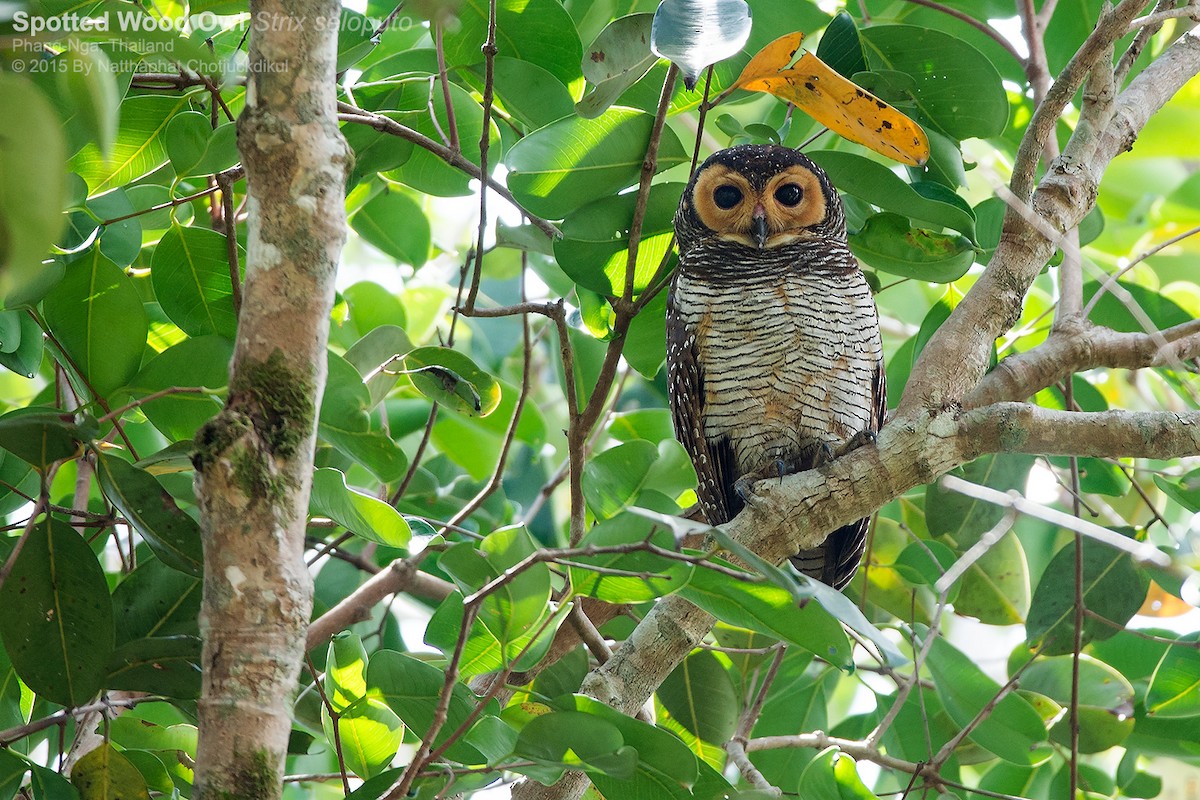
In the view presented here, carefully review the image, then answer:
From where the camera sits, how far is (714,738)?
219cm

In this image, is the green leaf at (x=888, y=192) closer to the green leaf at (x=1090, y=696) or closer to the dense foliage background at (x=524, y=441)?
the dense foliage background at (x=524, y=441)

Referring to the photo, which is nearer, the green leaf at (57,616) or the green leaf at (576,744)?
the green leaf at (576,744)

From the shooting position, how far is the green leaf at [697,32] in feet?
3.95

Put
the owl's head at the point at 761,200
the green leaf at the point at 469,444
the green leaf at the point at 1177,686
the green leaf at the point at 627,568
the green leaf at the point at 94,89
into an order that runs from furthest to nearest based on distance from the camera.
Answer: the green leaf at the point at 469,444, the owl's head at the point at 761,200, the green leaf at the point at 1177,686, the green leaf at the point at 627,568, the green leaf at the point at 94,89

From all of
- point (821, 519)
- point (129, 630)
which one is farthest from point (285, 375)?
point (821, 519)

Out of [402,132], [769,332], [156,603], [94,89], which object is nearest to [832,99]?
[402,132]

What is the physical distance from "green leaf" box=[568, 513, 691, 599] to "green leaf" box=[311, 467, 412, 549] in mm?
334

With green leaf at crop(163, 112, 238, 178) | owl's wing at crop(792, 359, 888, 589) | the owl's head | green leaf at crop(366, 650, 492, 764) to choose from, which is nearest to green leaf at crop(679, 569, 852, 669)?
green leaf at crop(366, 650, 492, 764)

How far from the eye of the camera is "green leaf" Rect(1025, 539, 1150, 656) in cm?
218

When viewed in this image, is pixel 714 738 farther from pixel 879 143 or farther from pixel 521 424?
pixel 879 143

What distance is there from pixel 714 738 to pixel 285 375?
4.80ft

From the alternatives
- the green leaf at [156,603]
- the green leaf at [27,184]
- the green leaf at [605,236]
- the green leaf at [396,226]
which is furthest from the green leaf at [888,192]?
the green leaf at [27,184]

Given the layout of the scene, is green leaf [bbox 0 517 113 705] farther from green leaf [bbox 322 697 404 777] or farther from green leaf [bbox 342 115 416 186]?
green leaf [bbox 342 115 416 186]

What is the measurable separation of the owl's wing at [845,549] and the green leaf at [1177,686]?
68 centimetres
